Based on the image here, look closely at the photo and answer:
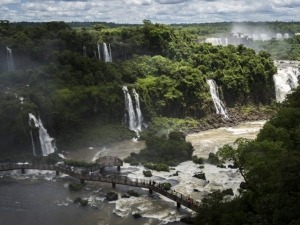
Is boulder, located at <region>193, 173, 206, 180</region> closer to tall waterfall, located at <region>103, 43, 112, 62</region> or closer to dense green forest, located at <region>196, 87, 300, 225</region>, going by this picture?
dense green forest, located at <region>196, 87, 300, 225</region>

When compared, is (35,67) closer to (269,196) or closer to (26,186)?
(26,186)

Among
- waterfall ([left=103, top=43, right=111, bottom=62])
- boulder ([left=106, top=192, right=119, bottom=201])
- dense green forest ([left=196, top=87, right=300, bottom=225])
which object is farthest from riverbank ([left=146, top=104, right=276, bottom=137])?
dense green forest ([left=196, top=87, right=300, bottom=225])

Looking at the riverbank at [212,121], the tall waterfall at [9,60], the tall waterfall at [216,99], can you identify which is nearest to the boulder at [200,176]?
the riverbank at [212,121]

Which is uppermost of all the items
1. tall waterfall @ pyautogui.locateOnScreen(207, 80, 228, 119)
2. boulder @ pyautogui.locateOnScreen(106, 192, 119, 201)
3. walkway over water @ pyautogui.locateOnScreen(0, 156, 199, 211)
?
tall waterfall @ pyautogui.locateOnScreen(207, 80, 228, 119)

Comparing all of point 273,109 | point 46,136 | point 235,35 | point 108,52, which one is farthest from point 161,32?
point 235,35

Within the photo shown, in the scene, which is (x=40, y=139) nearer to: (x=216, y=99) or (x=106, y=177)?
(x=106, y=177)

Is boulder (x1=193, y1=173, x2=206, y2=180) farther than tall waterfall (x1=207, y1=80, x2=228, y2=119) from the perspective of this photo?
No

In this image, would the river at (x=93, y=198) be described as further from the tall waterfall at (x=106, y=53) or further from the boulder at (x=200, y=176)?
the tall waterfall at (x=106, y=53)
